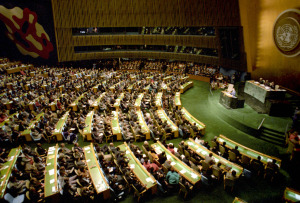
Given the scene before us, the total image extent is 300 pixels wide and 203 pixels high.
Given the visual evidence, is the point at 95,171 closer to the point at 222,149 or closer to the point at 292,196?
the point at 222,149

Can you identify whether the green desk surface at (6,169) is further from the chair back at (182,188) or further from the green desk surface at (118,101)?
the green desk surface at (118,101)

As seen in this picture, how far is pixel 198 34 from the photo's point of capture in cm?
1980

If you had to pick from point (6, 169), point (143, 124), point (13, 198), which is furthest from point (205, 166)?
point (6, 169)

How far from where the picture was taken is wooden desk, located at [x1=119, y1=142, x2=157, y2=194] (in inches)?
218

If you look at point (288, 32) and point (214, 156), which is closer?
point (214, 156)

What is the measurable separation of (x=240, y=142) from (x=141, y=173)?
213 inches

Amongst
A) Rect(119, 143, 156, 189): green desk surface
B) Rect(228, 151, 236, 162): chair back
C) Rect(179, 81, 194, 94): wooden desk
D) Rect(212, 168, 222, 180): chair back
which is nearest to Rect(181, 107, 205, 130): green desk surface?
Rect(228, 151, 236, 162): chair back

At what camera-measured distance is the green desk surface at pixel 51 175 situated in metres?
5.34

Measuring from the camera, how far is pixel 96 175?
588cm

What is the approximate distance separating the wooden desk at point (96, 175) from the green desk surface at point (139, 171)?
1.04 meters

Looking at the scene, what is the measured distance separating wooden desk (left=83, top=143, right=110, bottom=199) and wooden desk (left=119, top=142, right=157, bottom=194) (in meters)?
1.03

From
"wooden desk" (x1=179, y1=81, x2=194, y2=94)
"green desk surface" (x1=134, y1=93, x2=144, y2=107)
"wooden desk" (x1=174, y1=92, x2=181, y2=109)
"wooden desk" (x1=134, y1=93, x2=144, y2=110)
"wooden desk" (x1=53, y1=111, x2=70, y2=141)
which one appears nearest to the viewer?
"wooden desk" (x1=53, y1=111, x2=70, y2=141)

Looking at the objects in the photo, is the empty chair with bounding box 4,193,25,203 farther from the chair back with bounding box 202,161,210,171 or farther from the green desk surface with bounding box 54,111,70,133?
the chair back with bounding box 202,161,210,171

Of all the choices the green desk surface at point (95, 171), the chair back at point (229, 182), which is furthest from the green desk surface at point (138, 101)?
the chair back at point (229, 182)
